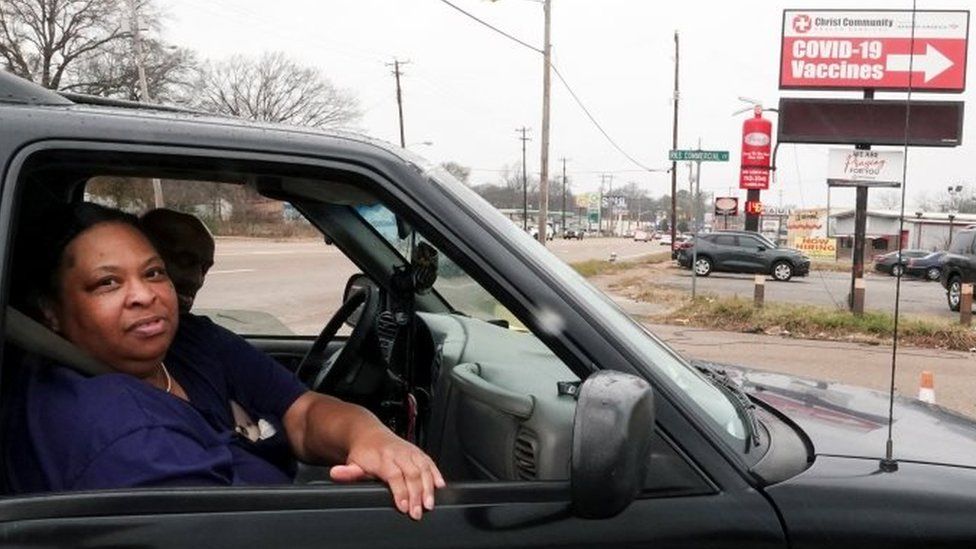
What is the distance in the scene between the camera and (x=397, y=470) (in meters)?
1.41

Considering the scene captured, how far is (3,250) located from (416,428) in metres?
Answer: 1.11

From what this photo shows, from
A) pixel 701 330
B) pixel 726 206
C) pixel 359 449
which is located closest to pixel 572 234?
pixel 726 206

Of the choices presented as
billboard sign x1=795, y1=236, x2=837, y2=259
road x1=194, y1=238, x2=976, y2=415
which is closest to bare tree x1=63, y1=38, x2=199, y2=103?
road x1=194, y1=238, x2=976, y2=415

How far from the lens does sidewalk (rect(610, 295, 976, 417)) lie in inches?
335

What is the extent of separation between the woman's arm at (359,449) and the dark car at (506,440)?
0.11 feet

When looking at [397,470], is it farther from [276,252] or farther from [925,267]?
[925,267]

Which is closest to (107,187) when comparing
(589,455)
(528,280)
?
(528,280)

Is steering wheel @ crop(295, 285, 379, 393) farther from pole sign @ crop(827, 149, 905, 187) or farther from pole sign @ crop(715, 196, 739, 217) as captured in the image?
pole sign @ crop(715, 196, 739, 217)

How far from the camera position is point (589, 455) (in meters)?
1.25

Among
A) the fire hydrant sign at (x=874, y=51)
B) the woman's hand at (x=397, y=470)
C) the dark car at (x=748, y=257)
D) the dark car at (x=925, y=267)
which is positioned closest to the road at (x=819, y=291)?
the dark car at (x=748, y=257)

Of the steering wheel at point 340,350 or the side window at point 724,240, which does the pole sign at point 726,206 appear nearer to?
the side window at point 724,240

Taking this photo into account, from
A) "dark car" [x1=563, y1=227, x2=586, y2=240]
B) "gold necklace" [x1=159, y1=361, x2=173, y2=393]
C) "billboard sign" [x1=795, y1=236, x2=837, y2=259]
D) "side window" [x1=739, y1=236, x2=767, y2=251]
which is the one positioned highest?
"gold necklace" [x1=159, y1=361, x2=173, y2=393]

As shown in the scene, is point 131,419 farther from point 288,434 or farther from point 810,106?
point 810,106

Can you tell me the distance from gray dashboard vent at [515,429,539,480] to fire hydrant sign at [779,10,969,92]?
16.6 metres
